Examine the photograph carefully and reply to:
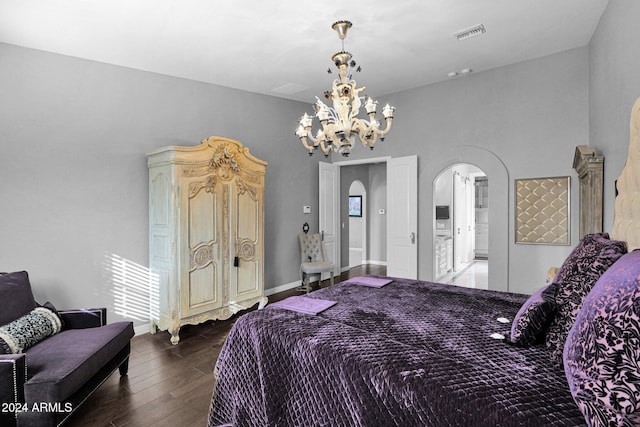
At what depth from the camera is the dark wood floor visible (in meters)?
2.29

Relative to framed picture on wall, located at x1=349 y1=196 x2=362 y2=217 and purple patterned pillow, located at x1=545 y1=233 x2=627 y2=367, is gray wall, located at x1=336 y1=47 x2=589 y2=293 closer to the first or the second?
purple patterned pillow, located at x1=545 y1=233 x2=627 y2=367

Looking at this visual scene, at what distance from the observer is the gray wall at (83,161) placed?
317 centimetres

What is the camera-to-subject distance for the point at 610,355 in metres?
0.92

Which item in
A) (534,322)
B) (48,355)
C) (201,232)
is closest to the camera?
(534,322)

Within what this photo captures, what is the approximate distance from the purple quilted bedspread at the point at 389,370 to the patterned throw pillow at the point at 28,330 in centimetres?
145

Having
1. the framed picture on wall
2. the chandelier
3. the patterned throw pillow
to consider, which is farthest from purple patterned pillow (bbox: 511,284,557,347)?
the framed picture on wall

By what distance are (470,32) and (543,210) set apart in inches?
90.9

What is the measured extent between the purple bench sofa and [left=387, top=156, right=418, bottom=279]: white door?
3.78m

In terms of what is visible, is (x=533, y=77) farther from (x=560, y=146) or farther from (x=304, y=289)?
(x=304, y=289)

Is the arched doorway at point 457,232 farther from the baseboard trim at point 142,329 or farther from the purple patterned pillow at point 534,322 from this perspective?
the baseboard trim at point 142,329

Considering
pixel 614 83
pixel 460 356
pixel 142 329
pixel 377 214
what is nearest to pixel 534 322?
pixel 460 356

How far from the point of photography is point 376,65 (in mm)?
4094

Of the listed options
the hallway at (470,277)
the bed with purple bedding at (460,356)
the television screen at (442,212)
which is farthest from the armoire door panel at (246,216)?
the television screen at (442,212)

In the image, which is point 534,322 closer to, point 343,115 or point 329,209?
point 343,115
